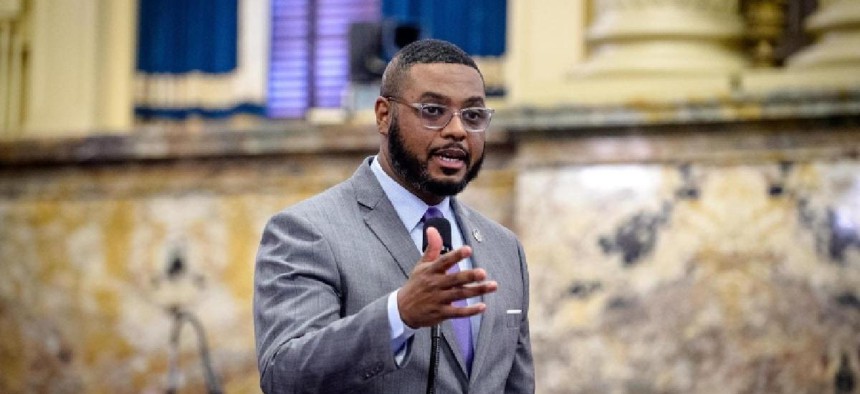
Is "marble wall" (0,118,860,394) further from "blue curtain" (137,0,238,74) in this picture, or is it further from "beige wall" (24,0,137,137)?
"blue curtain" (137,0,238,74)

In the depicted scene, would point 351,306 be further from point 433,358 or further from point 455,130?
point 455,130

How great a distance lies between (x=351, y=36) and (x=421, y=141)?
4.94 meters

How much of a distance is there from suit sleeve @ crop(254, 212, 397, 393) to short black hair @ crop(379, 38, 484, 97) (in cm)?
32

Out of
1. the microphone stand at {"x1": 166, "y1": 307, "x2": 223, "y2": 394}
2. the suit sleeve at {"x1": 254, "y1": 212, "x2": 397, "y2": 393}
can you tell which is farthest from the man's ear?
the microphone stand at {"x1": 166, "y1": 307, "x2": 223, "y2": 394}

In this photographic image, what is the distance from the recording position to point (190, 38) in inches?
358

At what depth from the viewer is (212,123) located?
8.99 metres

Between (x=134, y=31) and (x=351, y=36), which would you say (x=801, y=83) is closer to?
(x=351, y=36)

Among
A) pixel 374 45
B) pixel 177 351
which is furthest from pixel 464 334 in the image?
pixel 374 45

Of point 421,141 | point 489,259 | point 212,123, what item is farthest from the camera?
point 212,123

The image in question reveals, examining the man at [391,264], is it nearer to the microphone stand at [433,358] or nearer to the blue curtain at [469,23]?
the microphone stand at [433,358]

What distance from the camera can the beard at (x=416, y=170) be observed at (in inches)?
127

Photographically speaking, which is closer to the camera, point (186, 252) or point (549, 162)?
point (549, 162)

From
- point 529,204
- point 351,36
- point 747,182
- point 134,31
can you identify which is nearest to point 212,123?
point 134,31

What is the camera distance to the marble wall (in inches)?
259
